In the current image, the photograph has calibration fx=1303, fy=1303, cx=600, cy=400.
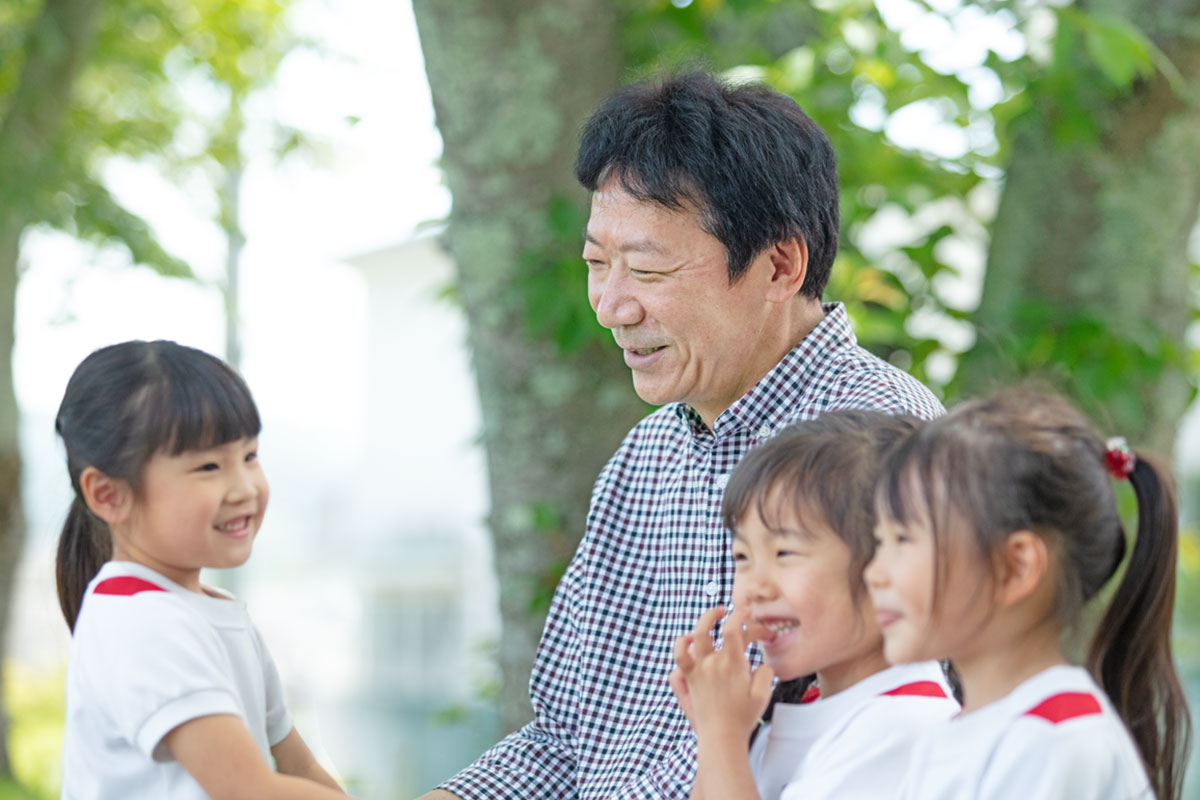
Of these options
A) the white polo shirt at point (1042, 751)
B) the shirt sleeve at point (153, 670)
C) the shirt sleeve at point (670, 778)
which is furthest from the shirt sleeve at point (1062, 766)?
the shirt sleeve at point (153, 670)

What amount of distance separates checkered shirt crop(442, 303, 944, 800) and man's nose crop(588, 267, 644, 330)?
0.17 m

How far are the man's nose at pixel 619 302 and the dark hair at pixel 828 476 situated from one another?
0.36 m

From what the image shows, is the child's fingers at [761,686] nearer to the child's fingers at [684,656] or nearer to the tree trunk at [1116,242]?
the child's fingers at [684,656]

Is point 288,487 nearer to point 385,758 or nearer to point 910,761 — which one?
point 385,758

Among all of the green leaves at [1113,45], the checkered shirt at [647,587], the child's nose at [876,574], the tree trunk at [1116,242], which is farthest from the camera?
the tree trunk at [1116,242]

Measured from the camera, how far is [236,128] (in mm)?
6449

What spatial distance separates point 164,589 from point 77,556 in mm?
248

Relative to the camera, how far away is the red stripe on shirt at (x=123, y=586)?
61.7 inches

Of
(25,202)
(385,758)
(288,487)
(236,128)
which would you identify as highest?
(236,128)

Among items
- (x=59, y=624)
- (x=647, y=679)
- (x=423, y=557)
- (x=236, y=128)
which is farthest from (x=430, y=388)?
(x=647, y=679)

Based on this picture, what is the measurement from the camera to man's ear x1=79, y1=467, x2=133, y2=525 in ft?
5.32

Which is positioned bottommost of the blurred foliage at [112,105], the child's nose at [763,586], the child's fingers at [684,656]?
the child's fingers at [684,656]

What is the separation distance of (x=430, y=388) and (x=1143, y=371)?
1155cm

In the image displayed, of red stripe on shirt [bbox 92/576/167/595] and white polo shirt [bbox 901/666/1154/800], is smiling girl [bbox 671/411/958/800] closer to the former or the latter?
white polo shirt [bbox 901/666/1154/800]
